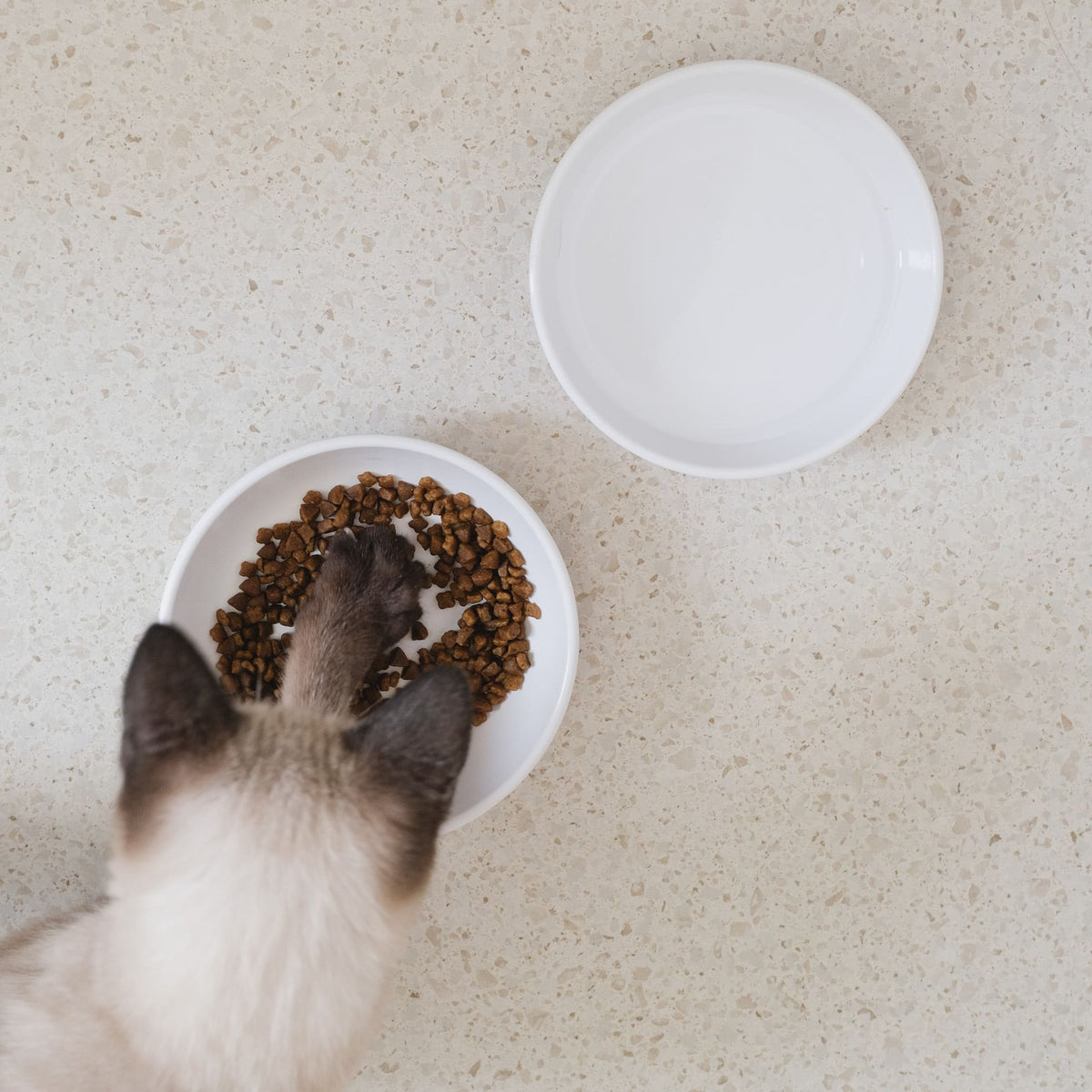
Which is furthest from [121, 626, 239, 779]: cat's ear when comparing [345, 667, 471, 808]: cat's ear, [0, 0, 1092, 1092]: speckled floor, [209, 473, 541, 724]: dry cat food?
[0, 0, 1092, 1092]: speckled floor

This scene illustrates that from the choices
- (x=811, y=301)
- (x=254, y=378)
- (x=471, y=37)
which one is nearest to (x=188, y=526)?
(x=254, y=378)

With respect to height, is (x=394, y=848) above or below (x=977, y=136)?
below

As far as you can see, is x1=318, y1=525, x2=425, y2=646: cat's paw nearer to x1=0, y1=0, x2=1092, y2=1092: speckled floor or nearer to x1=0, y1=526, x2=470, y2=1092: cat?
x1=0, y1=0, x2=1092, y2=1092: speckled floor

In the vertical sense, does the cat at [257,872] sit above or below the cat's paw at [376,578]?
above

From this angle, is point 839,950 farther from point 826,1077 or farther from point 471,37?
point 471,37

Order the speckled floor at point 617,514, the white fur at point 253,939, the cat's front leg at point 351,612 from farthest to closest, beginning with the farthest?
the speckled floor at point 617,514 < the cat's front leg at point 351,612 < the white fur at point 253,939

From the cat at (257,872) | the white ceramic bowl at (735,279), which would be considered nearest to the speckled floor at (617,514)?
the white ceramic bowl at (735,279)

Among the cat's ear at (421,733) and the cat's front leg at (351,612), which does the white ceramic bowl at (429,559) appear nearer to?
the cat's front leg at (351,612)
